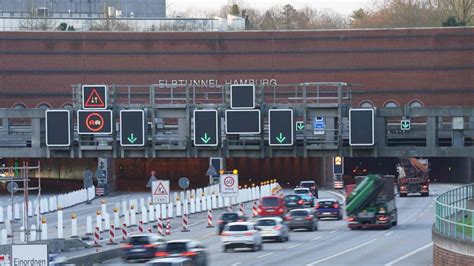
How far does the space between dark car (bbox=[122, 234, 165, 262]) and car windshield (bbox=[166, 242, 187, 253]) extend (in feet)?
9.27

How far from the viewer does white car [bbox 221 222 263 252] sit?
52.5 metres

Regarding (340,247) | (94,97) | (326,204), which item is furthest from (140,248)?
(326,204)

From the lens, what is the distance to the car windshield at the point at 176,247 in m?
43.5

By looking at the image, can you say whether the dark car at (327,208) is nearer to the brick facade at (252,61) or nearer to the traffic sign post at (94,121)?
the traffic sign post at (94,121)

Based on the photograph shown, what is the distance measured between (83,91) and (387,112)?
10578mm

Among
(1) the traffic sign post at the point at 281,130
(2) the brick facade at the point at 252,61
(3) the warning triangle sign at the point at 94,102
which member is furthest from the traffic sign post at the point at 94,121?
(2) the brick facade at the point at 252,61

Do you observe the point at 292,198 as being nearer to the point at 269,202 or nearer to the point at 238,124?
the point at 269,202

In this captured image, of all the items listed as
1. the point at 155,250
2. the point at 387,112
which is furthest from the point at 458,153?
the point at 155,250

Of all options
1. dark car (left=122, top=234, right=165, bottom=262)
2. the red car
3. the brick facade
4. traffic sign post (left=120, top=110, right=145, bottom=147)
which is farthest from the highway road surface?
the brick facade

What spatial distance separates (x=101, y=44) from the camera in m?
106

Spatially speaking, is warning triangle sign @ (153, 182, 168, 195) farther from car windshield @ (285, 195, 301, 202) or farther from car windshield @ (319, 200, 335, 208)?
car windshield @ (285, 195, 301, 202)

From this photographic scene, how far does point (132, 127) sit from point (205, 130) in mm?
2550

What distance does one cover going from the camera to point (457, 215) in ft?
127

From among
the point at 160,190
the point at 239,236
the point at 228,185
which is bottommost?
the point at 239,236
